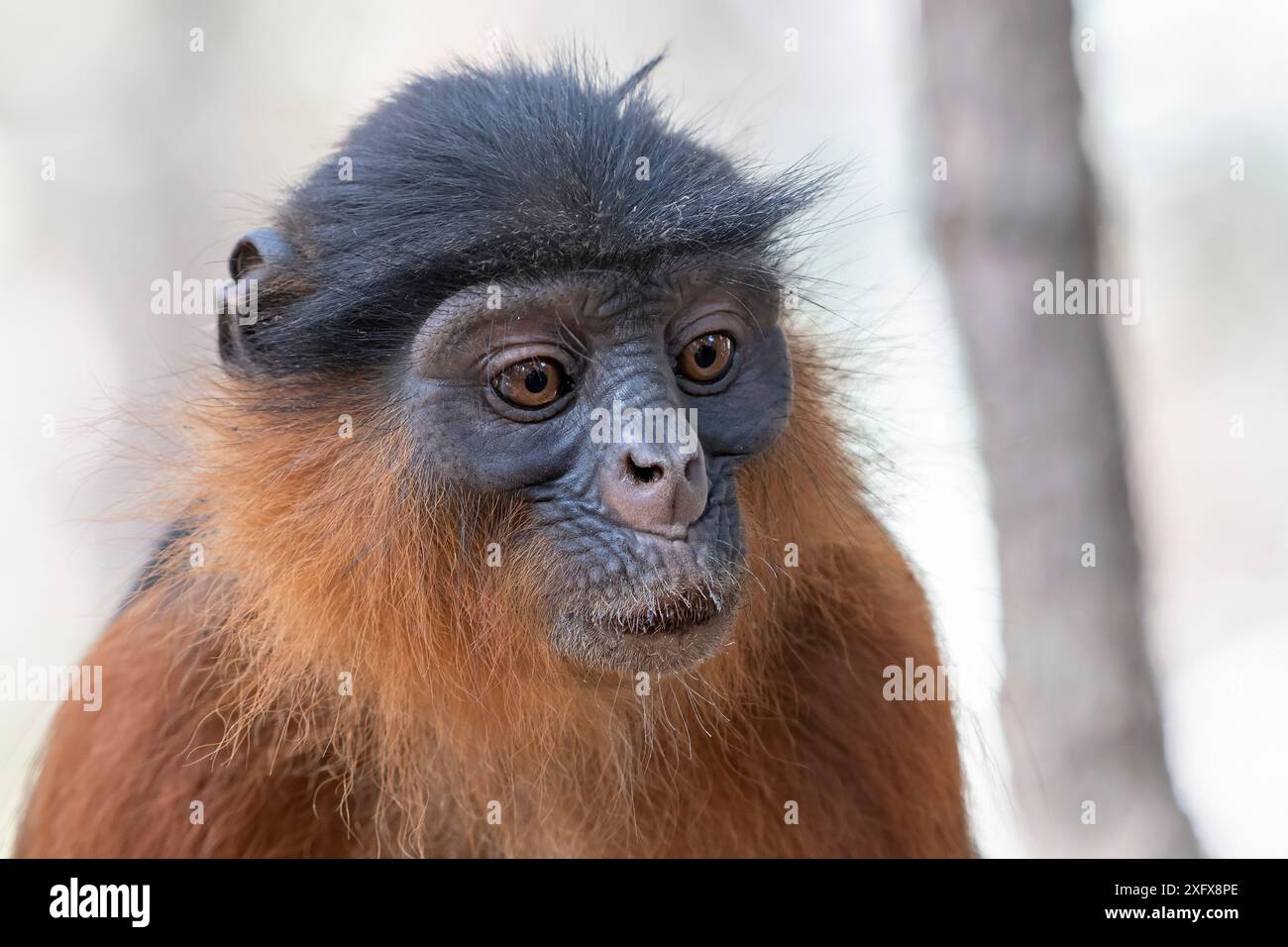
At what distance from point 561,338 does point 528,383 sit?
0.20 meters

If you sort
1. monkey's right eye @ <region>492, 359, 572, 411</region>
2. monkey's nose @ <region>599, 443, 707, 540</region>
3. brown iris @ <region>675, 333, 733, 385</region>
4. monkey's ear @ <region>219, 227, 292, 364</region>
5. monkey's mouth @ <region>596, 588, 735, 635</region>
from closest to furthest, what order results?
monkey's nose @ <region>599, 443, 707, 540</region> < monkey's mouth @ <region>596, 588, 735, 635</region> < monkey's right eye @ <region>492, 359, 572, 411</region> < brown iris @ <region>675, 333, 733, 385</region> < monkey's ear @ <region>219, 227, 292, 364</region>

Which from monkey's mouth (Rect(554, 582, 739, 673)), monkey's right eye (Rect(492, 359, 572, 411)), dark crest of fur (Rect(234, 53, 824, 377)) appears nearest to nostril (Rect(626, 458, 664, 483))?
monkey's mouth (Rect(554, 582, 739, 673))

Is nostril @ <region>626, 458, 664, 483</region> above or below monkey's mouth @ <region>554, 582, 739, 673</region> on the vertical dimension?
above

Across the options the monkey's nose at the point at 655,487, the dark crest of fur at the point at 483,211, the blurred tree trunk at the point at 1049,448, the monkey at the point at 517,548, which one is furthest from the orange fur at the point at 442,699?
the blurred tree trunk at the point at 1049,448

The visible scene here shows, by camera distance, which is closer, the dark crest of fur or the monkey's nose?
the monkey's nose

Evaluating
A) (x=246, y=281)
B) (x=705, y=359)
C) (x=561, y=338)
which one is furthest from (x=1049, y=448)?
(x=246, y=281)

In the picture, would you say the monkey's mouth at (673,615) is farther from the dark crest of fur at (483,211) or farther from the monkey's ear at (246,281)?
the monkey's ear at (246,281)

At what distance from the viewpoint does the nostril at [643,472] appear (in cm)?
357

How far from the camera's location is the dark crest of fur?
3.97 m

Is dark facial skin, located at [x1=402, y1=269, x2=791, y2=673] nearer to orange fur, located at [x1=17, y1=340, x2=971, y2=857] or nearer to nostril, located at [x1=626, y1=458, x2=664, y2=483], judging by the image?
nostril, located at [x1=626, y1=458, x2=664, y2=483]

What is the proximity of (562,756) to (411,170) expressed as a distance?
2.24 meters

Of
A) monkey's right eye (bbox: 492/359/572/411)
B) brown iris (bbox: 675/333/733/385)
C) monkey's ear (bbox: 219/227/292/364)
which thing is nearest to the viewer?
monkey's right eye (bbox: 492/359/572/411)

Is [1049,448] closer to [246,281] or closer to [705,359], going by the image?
[705,359]

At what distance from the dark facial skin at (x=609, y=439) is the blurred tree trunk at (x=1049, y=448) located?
3190 millimetres
